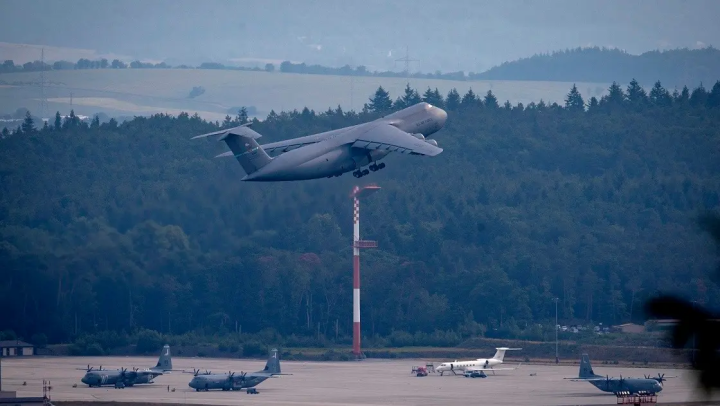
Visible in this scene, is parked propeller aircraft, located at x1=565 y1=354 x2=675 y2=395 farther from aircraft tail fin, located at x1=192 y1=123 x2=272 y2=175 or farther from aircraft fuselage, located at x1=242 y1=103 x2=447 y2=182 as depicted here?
aircraft tail fin, located at x1=192 y1=123 x2=272 y2=175

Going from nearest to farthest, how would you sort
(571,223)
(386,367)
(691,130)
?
(386,367), (571,223), (691,130)

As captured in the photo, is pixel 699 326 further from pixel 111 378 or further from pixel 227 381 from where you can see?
pixel 111 378

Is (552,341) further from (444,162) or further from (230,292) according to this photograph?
(444,162)

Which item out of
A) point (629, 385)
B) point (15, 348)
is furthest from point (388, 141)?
point (15, 348)

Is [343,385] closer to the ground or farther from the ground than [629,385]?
closer to the ground

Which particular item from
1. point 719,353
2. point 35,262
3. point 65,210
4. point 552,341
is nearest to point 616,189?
point 552,341

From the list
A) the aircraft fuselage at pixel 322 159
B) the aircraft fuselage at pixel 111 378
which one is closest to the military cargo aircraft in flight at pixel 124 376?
the aircraft fuselage at pixel 111 378
